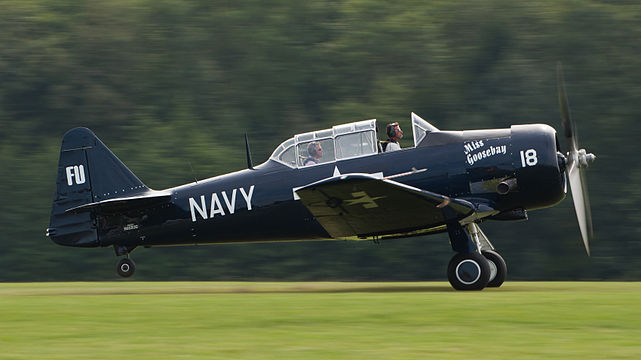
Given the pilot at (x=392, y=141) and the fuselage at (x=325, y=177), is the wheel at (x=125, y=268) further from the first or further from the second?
the pilot at (x=392, y=141)

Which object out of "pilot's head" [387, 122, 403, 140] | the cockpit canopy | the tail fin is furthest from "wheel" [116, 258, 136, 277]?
"pilot's head" [387, 122, 403, 140]

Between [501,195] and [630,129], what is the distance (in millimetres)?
11059

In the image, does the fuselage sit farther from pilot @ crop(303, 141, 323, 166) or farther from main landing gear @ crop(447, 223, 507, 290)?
main landing gear @ crop(447, 223, 507, 290)

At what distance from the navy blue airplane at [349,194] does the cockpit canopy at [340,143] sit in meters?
0.01

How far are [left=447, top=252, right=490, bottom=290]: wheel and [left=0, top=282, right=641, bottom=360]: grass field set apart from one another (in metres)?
0.50

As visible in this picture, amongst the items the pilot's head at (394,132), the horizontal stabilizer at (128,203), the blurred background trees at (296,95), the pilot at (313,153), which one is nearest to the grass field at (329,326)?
the horizontal stabilizer at (128,203)

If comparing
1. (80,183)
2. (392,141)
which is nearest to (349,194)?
(392,141)

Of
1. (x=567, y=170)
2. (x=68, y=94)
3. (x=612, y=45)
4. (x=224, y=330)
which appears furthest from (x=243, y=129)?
(x=224, y=330)

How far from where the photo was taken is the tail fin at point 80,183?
13.5 metres

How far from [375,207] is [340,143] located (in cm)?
126

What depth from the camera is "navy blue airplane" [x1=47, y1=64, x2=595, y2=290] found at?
11.7 m

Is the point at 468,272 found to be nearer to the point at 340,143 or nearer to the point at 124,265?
the point at 340,143

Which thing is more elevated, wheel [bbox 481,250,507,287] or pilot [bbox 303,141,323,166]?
pilot [bbox 303,141,323,166]

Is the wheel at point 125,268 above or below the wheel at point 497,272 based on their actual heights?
above
